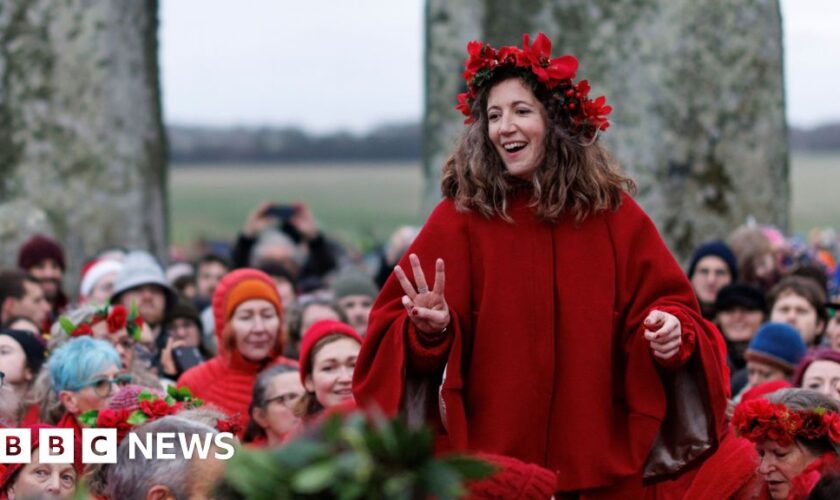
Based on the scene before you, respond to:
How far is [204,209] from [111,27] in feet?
25.7

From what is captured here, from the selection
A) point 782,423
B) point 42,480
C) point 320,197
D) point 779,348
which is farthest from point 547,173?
point 320,197

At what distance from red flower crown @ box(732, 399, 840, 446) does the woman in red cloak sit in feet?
2.17

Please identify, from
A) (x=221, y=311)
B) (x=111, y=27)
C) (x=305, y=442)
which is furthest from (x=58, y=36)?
(x=305, y=442)

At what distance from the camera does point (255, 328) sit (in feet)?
24.0

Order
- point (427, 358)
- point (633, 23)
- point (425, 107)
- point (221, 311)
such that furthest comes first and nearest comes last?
point (425, 107)
point (633, 23)
point (221, 311)
point (427, 358)

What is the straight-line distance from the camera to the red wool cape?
4516 millimetres

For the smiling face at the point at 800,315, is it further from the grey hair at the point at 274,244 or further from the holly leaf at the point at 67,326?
the grey hair at the point at 274,244

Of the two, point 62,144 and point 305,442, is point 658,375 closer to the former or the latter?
point 305,442

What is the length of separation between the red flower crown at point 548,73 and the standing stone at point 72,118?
26.3 ft

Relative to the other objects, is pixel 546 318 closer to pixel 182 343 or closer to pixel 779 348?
pixel 779 348

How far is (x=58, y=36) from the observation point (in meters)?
12.4

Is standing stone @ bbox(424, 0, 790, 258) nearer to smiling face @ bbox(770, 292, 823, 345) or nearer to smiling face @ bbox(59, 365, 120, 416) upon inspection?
smiling face @ bbox(770, 292, 823, 345)

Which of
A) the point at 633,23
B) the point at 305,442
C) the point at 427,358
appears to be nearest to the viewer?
the point at 305,442

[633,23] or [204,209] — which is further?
[204,209]
